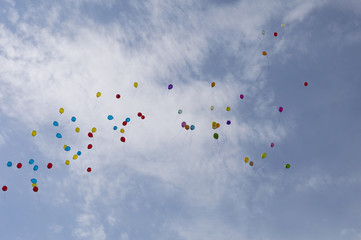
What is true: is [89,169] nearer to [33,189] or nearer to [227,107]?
[33,189]

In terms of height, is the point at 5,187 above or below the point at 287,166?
below

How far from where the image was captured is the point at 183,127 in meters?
17.3

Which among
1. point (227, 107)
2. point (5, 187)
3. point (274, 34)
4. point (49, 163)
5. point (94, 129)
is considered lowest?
point (5, 187)

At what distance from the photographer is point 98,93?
1664 cm

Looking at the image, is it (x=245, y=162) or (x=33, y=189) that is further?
(x=245, y=162)

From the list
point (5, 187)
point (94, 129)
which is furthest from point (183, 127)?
point (5, 187)

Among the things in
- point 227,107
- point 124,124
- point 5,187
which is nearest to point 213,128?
point 227,107

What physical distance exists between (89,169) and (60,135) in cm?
208

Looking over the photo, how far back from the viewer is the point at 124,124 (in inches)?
667

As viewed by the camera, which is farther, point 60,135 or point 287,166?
point 287,166

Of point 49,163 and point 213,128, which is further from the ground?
point 213,128

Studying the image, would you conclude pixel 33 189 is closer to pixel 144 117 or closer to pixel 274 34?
pixel 144 117

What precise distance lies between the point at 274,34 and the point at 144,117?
23.3ft

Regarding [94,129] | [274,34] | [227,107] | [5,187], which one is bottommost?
[5,187]
